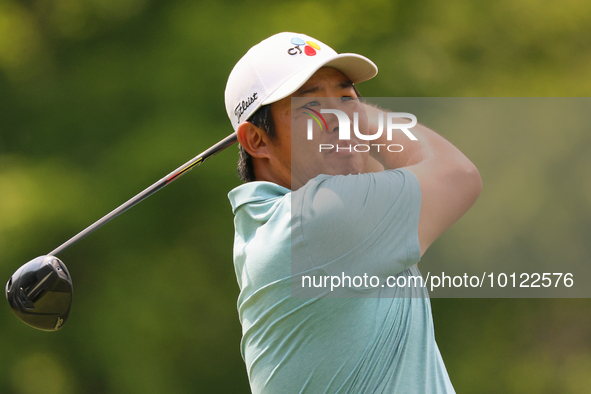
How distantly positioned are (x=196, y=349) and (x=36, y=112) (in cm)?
149

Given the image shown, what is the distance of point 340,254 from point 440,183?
0.64ft

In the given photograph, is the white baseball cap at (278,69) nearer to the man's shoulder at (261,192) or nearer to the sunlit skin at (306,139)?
the sunlit skin at (306,139)

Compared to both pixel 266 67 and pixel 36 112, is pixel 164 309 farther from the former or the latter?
pixel 266 67

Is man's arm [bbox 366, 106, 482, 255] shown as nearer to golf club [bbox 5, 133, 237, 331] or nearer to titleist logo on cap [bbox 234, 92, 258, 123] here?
titleist logo on cap [bbox 234, 92, 258, 123]

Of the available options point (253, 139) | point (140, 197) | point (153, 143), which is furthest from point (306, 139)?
point (153, 143)

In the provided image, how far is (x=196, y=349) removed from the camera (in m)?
2.87

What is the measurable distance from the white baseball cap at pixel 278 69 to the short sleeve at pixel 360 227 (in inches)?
9.3

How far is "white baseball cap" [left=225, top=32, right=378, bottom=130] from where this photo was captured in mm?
1056

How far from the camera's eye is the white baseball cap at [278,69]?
1056 millimetres

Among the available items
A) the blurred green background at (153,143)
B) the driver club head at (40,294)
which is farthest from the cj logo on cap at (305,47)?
the blurred green background at (153,143)

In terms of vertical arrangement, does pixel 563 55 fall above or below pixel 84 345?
above

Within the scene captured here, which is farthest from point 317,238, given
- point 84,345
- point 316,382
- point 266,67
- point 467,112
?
point 84,345

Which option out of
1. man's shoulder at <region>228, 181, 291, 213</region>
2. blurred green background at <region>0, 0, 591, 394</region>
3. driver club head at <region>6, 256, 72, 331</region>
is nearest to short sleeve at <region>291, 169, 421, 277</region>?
man's shoulder at <region>228, 181, 291, 213</region>

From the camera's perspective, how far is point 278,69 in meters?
1.08
